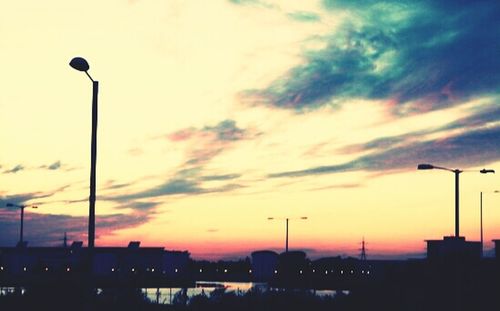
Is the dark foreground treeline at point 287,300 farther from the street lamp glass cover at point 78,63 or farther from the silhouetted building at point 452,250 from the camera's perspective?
the street lamp glass cover at point 78,63

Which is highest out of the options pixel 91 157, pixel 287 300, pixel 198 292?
pixel 91 157

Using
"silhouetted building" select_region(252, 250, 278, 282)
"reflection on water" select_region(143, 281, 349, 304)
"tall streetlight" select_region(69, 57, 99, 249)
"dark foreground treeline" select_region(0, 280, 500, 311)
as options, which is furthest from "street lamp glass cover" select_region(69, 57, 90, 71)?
"silhouetted building" select_region(252, 250, 278, 282)

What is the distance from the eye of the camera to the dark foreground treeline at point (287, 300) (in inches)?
1275

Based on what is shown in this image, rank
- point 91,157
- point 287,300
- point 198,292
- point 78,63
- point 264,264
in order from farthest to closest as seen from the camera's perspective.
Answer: point 264,264
point 198,292
point 287,300
point 91,157
point 78,63

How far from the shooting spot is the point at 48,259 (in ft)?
352

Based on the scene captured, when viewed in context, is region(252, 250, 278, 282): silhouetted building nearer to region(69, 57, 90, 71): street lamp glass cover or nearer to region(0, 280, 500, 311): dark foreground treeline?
region(0, 280, 500, 311): dark foreground treeline

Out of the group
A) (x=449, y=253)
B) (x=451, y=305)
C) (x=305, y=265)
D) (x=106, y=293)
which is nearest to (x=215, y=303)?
(x=106, y=293)

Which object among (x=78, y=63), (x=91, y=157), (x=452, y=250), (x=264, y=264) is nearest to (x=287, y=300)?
(x=452, y=250)

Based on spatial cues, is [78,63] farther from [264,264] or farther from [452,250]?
[264,264]

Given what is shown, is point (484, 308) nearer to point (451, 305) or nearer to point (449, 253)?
point (451, 305)

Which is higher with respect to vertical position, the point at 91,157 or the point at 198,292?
the point at 91,157

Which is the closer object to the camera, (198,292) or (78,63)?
(78,63)

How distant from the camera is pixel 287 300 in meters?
35.0

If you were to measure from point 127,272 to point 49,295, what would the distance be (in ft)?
249
